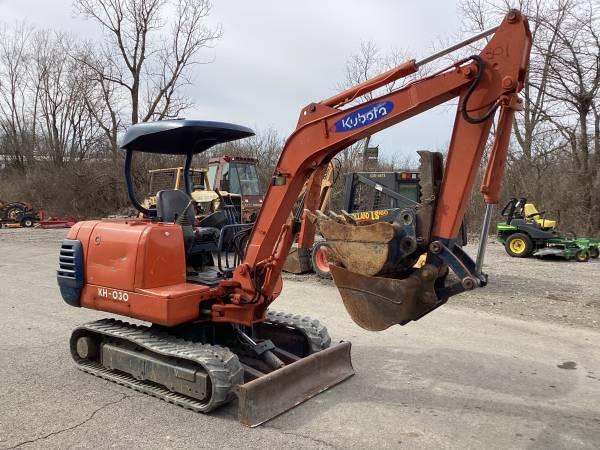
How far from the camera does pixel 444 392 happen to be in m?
4.66

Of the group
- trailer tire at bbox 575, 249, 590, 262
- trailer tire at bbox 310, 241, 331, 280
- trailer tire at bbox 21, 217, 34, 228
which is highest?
trailer tire at bbox 575, 249, 590, 262

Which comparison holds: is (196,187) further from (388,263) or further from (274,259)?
(388,263)

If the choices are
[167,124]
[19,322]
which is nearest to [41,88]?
[19,322]

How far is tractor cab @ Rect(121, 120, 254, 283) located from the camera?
15.6 ft

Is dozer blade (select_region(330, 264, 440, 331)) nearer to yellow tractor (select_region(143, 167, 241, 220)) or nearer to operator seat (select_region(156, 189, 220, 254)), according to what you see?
operator seat (select_region(156, 189, 220, 254))

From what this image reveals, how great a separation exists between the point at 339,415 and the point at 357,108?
2.36 metres

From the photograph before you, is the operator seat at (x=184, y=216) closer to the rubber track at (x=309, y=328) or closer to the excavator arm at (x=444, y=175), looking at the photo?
the rubber track at (x=309, y=328)

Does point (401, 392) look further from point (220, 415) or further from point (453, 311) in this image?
point (453, 311)

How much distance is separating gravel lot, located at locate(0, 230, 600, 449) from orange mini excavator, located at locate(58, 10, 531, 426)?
0.78 feet

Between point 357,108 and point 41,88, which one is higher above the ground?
point 41,88

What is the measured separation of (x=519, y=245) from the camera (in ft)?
47.1

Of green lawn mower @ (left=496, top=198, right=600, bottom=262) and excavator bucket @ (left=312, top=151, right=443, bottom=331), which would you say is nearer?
excavator bucket @ (left=312, top=151, right=443, bottom=331)

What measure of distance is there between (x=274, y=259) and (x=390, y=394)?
61.1 inches

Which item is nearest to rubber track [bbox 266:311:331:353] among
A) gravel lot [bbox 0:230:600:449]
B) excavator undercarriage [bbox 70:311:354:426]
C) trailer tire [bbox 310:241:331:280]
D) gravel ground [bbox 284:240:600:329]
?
excavator undercarriage [bbox 70:311:354:426]
